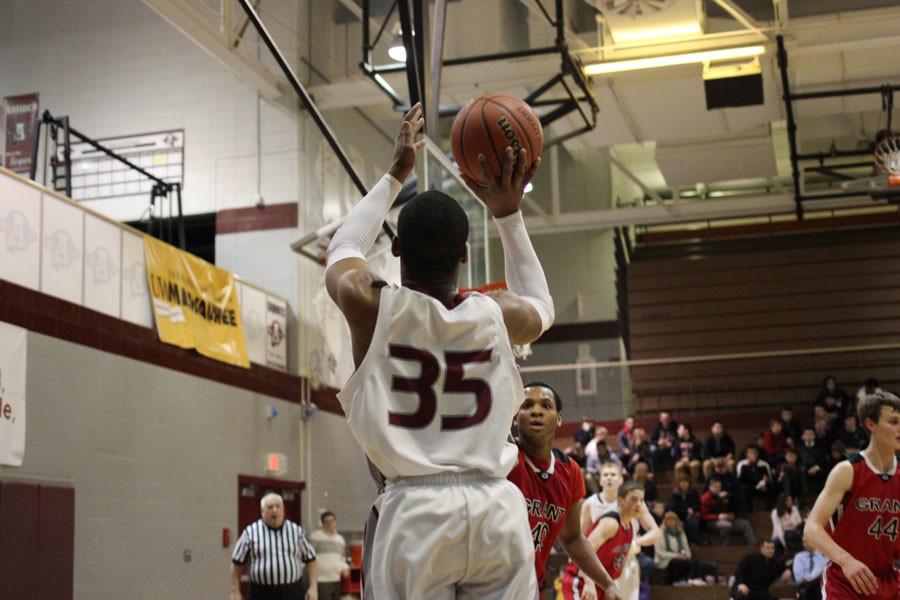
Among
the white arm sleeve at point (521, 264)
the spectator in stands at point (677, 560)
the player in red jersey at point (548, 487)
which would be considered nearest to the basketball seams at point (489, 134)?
the white arm sleeve at point (521, 264)

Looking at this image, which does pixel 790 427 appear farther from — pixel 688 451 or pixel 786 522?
pixel 786 522

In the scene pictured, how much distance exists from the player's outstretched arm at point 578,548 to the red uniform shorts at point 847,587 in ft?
4.14

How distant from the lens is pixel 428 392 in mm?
3273

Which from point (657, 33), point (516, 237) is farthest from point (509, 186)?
point (657, 33)

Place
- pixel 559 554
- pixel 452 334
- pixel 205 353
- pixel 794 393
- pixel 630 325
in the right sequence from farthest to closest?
pixel 630 325 < pixel 794 393 < pixel 559 554 < pixel 205 353 < pixel 452 334

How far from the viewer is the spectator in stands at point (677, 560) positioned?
53.2 feet

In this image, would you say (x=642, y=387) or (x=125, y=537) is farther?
(x=642, y=387)

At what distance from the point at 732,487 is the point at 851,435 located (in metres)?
2.24

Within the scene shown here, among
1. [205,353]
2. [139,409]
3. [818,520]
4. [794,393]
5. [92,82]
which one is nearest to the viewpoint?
[818,520]

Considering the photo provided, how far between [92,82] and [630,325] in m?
12.9

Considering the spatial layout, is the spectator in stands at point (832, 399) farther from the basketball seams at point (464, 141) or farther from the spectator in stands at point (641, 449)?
the basketball seams at point (464, 141)

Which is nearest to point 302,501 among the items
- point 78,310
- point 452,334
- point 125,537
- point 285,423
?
point 285,423

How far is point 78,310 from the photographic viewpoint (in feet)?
41.6

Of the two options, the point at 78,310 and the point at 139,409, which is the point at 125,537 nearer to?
the point at 139,409
